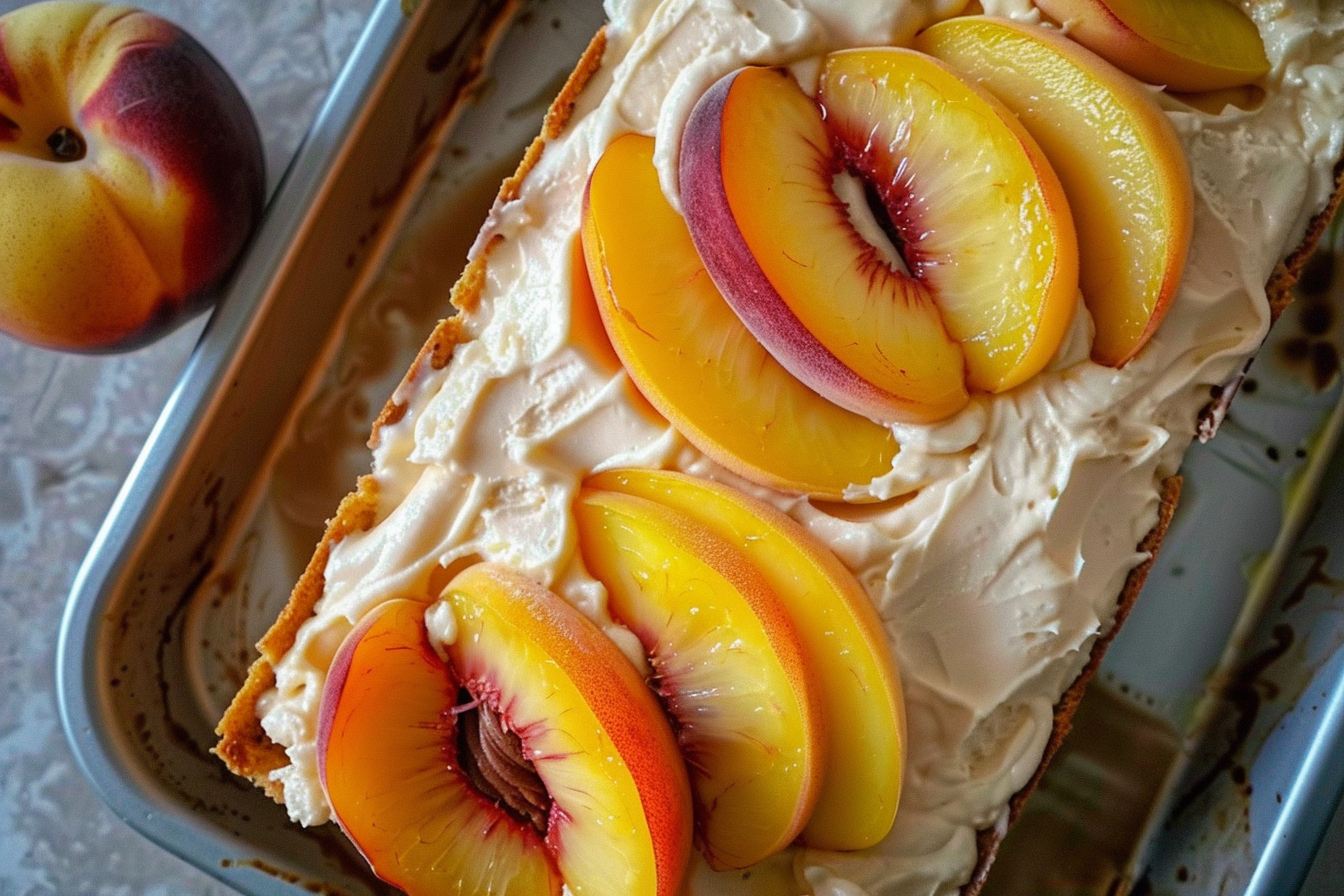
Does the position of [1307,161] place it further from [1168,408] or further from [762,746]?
[762,746]

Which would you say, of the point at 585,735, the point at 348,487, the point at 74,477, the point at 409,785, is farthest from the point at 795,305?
the point at 74,477

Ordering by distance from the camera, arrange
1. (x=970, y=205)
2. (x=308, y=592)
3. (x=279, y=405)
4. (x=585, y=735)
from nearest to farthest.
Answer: (x=585, y=735)
(x=970, y=205)
(x=308, y=592)
(x=279, y=405)

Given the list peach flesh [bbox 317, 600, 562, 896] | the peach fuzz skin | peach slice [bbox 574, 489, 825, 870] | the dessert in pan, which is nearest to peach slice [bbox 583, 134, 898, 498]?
the dessert in pan

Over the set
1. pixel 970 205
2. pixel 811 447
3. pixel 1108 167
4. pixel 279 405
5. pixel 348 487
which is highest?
pixel 1108 167

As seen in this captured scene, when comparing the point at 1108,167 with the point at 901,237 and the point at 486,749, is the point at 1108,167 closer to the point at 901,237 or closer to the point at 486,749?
the point at 901,237

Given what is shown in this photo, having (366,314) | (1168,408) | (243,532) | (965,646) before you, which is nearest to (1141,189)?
(1168,408)

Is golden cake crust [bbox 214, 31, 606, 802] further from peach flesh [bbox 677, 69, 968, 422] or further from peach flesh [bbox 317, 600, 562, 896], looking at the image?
peach flesh [bbox 677, 69, 968, 422]
